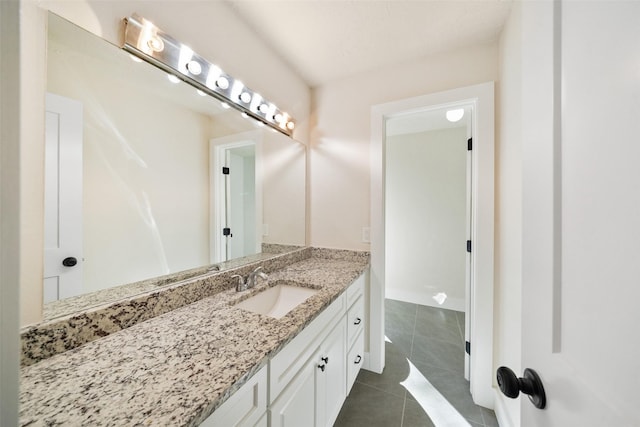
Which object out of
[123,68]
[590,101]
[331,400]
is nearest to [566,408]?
[590,101]

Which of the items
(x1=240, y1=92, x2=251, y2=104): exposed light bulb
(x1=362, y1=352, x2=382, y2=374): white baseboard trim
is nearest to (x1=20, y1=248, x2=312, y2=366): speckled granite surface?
(x1=240, y1=92, x2=251, y2=104): exposed light bulb

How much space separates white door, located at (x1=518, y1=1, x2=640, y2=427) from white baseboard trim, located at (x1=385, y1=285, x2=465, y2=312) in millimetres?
2806

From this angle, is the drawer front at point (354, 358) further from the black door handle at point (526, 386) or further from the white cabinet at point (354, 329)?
the black door handle at point (526, 386)

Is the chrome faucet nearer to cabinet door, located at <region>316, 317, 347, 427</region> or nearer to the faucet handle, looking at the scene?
the faucet handle

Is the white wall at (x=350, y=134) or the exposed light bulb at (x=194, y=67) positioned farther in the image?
the white wall at (x=350, y=134)

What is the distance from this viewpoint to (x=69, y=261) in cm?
79

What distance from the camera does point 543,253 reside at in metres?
0.49

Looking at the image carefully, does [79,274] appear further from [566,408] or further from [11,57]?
[566,408]

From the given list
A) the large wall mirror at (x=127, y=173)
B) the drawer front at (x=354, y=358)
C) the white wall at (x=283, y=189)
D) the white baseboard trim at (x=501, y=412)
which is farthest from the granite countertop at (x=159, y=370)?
the white baseboard trim at (x=501, y=412)

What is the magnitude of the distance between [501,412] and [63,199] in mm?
2372

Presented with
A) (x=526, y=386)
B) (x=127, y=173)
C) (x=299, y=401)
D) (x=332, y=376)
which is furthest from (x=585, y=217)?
(x=127, y=173)

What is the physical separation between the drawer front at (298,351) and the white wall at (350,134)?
867 mm

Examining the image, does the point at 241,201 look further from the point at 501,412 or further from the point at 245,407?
the point at 501,412

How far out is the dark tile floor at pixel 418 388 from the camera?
1424 millimetres
